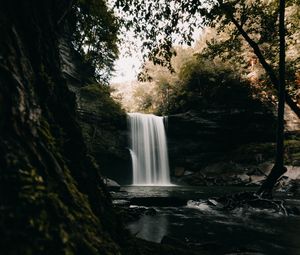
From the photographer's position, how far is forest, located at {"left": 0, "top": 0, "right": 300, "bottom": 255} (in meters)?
1.56

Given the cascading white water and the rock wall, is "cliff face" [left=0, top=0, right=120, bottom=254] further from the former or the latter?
the rock wall

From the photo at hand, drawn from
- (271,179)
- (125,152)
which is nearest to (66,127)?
(271,179)

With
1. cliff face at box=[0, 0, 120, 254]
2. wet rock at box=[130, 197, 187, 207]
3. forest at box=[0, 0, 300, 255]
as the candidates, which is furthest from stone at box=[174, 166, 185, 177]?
cliff face at box=[0, 0, 120, 254]

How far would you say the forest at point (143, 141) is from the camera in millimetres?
1564

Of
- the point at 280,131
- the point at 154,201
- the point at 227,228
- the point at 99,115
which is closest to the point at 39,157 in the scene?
the point at 227,228

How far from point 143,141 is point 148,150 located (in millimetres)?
1232

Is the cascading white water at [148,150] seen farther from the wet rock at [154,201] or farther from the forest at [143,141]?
the wet rock at [154,201]

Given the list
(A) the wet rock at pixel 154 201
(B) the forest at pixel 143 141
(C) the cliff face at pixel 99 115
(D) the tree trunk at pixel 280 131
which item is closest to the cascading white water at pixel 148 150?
(B) the forest at pixel 143 141

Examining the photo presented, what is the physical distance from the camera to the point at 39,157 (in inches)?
66.2

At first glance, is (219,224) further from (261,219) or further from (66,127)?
(66,127)

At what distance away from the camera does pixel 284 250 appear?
6801 mm

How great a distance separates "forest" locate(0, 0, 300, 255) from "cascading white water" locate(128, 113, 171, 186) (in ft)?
0.40

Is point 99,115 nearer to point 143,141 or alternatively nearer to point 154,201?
point 143,141

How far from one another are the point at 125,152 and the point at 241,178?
12378mm
